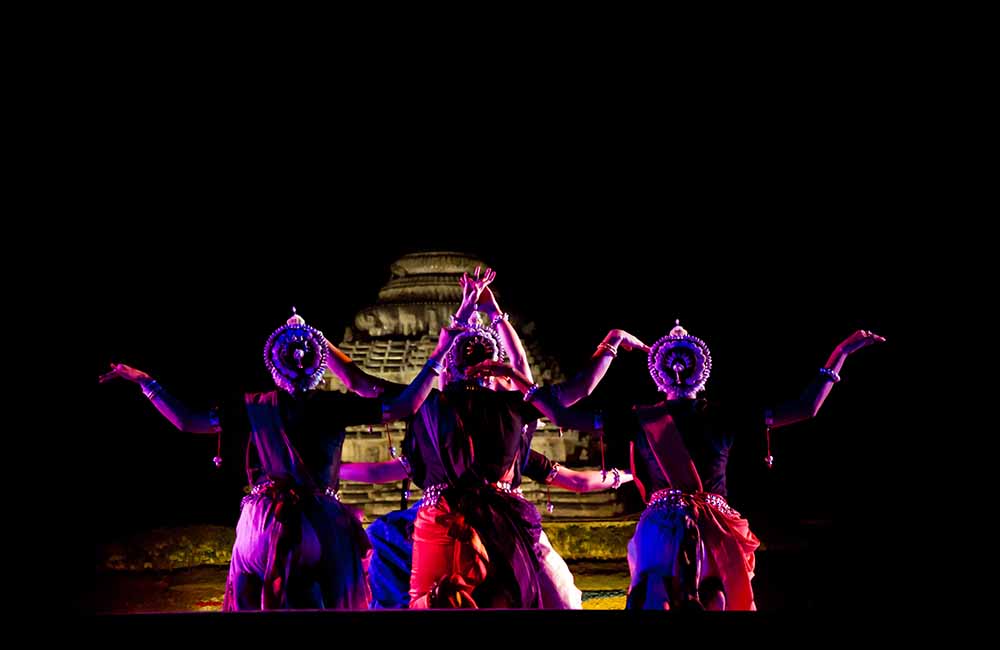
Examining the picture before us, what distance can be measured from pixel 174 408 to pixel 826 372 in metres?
3.18

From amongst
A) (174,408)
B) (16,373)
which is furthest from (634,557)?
(16,373)

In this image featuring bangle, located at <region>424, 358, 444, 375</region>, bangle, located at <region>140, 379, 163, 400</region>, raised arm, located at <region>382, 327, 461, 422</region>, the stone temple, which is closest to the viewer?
raised arm, located at <region>382, 327, 461, 422</region>

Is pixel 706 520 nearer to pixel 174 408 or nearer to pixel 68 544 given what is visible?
pixel 174 408

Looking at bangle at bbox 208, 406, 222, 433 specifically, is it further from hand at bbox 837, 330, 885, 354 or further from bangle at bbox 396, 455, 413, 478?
hand at bbox 837, 330, 885, 354

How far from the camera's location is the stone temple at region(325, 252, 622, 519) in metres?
8.02

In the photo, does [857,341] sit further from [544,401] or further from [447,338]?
[447,338]

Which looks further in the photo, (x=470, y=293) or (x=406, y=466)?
(x=470, y=293)

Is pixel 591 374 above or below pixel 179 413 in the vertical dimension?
above

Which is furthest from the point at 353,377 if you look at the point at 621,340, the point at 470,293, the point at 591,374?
the point at 621,340

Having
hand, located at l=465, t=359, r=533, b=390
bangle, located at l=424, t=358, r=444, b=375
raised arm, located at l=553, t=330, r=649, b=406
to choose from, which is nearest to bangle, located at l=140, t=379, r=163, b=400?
bangle, located at l=424, t=358, r=444, b=375

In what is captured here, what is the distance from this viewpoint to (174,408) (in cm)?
545

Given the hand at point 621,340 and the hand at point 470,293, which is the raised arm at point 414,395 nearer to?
the hand at point 470,293

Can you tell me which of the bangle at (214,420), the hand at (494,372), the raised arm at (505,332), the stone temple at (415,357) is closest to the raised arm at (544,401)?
the hand at (494,372)

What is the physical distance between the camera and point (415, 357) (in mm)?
8242
